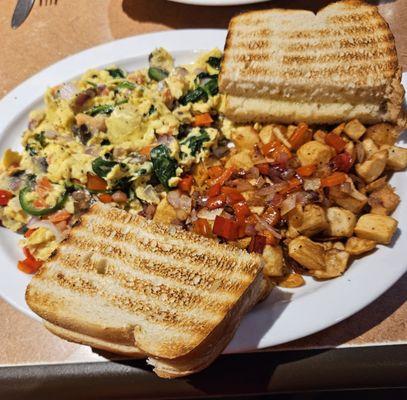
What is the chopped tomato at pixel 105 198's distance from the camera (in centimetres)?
225

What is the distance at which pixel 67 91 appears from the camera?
8.30 feet

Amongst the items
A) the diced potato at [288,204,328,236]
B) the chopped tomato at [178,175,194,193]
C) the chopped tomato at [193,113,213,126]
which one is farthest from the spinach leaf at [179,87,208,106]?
the diced potato at [288,204,328,236]

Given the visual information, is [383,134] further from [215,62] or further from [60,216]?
[60,216]

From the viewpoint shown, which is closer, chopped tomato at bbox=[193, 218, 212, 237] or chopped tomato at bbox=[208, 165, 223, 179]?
chopped tomato at bbox=[193, 218, 212, 237]

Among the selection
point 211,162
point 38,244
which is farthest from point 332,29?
point 38,244

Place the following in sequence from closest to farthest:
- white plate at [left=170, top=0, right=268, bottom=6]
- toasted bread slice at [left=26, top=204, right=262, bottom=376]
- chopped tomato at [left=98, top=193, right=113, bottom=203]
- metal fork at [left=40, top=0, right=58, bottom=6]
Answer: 1. toasted bread slice at [left=26, top=204, right=262, bottom=376]
2. chopped tomato at [left=98, top=193, right=113, bottom=203]
3. white plate at [left=170, top=0, right=268, bottom=6]
4. metal fork at [left=40, top=0, right=58, bottom=6]

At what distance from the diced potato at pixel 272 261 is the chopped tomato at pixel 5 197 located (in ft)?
4.45

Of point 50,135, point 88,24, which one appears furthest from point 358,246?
point 88,24

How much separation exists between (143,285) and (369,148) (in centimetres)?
122

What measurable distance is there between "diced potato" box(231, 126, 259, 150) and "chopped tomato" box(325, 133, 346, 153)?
359 mm

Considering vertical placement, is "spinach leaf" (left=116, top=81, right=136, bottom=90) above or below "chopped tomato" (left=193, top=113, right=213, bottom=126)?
above

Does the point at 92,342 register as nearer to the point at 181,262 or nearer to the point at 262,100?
the point at 181,262

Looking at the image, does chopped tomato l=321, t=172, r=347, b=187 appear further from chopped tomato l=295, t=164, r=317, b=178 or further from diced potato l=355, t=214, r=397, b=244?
diced potato l=355, t=214, r=397, b=244

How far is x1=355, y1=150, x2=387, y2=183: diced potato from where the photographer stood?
6.55ft
